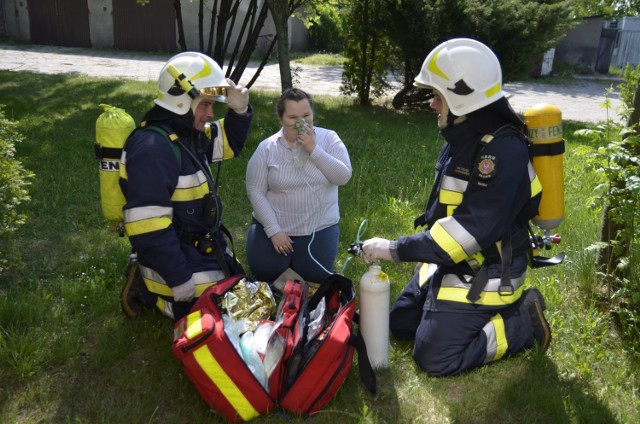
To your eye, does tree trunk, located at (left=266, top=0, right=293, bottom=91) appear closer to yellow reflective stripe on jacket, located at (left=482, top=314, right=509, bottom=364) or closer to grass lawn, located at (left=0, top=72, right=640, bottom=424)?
grass lawn, located at (left=0, top=72, right=640, bottom=424)

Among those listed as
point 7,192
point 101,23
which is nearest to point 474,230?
point 7,192

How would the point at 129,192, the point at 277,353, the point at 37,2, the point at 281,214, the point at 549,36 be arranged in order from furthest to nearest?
the point at 37,2
the point at 549,36
the point at 281,214
the point at 129,192
the point at 277,353

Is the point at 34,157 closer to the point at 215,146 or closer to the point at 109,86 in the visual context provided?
the point at 215,146

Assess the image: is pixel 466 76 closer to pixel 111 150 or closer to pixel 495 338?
pixel 495 338

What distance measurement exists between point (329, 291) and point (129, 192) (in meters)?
1.26

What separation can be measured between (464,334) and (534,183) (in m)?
0.93

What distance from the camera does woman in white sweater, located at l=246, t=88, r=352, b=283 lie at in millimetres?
4141

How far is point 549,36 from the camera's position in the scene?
419 inches

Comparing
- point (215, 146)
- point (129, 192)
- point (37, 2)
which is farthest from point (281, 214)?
point (37, 2)

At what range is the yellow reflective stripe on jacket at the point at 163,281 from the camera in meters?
3.59

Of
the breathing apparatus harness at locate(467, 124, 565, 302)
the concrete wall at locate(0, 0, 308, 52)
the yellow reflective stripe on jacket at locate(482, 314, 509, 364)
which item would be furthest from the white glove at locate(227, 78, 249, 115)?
the concrete wall at locate(0, 0, 308, 52)

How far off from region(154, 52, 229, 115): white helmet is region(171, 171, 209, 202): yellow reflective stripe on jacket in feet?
1.22

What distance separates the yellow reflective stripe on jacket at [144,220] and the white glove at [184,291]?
0.36 m

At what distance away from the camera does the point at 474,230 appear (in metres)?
3.14
